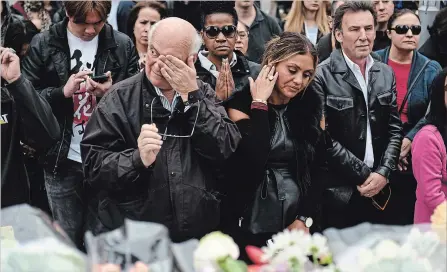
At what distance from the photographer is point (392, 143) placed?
185 inches

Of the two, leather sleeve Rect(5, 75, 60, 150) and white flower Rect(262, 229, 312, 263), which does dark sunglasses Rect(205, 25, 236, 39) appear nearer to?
leather sleeve Rect(5, 75, 60, 150)

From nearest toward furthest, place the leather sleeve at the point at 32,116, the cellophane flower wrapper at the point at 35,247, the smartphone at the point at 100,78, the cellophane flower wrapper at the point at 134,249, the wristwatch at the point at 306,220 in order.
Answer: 1. the cellophane flower wrapper at the point at 35,247
2. the cellophane flower wrapper at the point at 134,249
3. the leather sleeve at the point at 32,116
4. the wristwatch at the point at 306,220
5. the smartphone at the point at 100,78

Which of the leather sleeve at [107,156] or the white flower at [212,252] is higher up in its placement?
the white flower at [212,252]

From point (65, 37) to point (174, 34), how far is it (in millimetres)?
1387

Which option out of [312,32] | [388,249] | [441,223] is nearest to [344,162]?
[441,223]

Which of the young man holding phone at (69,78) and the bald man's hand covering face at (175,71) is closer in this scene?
the bald man's hand covering face at (175,71)

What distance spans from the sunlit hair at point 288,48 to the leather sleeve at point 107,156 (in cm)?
90

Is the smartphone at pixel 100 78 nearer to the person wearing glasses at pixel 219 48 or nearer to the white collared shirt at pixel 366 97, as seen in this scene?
the person wearing glasses at pixel 219 48

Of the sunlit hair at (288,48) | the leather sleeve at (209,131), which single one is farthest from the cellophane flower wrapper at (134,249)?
the sunlit hair at (288,48)

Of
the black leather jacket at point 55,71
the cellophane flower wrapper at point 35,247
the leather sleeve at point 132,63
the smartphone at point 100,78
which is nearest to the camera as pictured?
the cellophane flower wrapper at point 35,247

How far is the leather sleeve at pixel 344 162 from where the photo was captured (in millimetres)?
4512

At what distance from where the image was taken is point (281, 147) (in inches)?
152

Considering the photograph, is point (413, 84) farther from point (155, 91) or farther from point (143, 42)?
point (155, 91)

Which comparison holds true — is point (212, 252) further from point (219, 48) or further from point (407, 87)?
point (407, 87)
